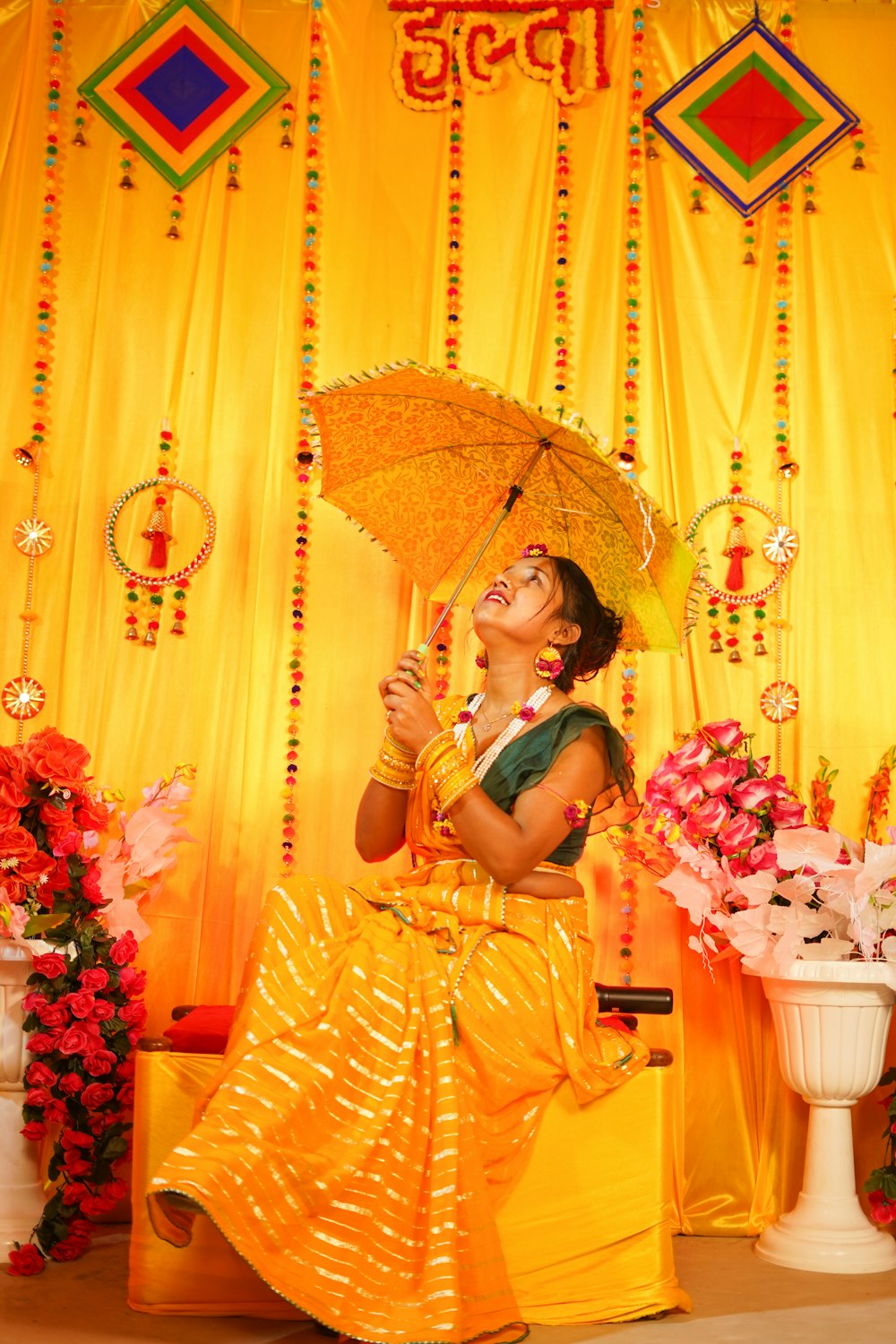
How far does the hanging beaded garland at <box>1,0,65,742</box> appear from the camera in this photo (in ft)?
12.7

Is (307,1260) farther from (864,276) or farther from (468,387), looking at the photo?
(864,276)

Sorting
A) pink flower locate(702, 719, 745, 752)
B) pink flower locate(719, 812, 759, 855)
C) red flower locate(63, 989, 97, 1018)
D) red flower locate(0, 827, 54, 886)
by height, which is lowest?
red flower locate(63, 989, 97, 1018)

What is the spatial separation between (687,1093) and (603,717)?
1.21 meters

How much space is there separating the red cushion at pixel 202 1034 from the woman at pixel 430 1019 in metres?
0.31

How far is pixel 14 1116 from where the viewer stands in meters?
3.05

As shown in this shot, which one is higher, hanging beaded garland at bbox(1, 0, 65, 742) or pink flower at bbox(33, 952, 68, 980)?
hanging beaded garland at bbox(1, 0, 65, 742)

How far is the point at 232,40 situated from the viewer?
162 inches

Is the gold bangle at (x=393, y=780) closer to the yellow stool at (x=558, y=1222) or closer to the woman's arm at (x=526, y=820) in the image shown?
the woman's arm at (x=526, y=820)

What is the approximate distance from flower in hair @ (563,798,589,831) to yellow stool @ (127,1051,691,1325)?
1.70 ft

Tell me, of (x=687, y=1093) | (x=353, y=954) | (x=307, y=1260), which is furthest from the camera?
(x=687, y=1093)

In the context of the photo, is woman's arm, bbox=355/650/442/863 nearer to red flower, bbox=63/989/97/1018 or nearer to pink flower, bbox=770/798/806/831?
red flower, bbox=63/989/97/1018

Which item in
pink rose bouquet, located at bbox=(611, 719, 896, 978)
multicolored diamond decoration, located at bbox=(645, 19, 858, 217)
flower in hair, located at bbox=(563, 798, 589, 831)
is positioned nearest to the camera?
flower in hair, located at bbox=(563, 798, 589, 831)

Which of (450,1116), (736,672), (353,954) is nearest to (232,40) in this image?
(736,672)

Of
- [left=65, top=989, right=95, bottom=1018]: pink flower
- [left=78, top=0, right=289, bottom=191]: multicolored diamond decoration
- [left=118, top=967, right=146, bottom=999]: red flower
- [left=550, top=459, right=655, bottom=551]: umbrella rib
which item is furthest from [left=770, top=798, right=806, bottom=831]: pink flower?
[left=78, top=0, right=289, bottom=191]: multicolored diamond decoration
